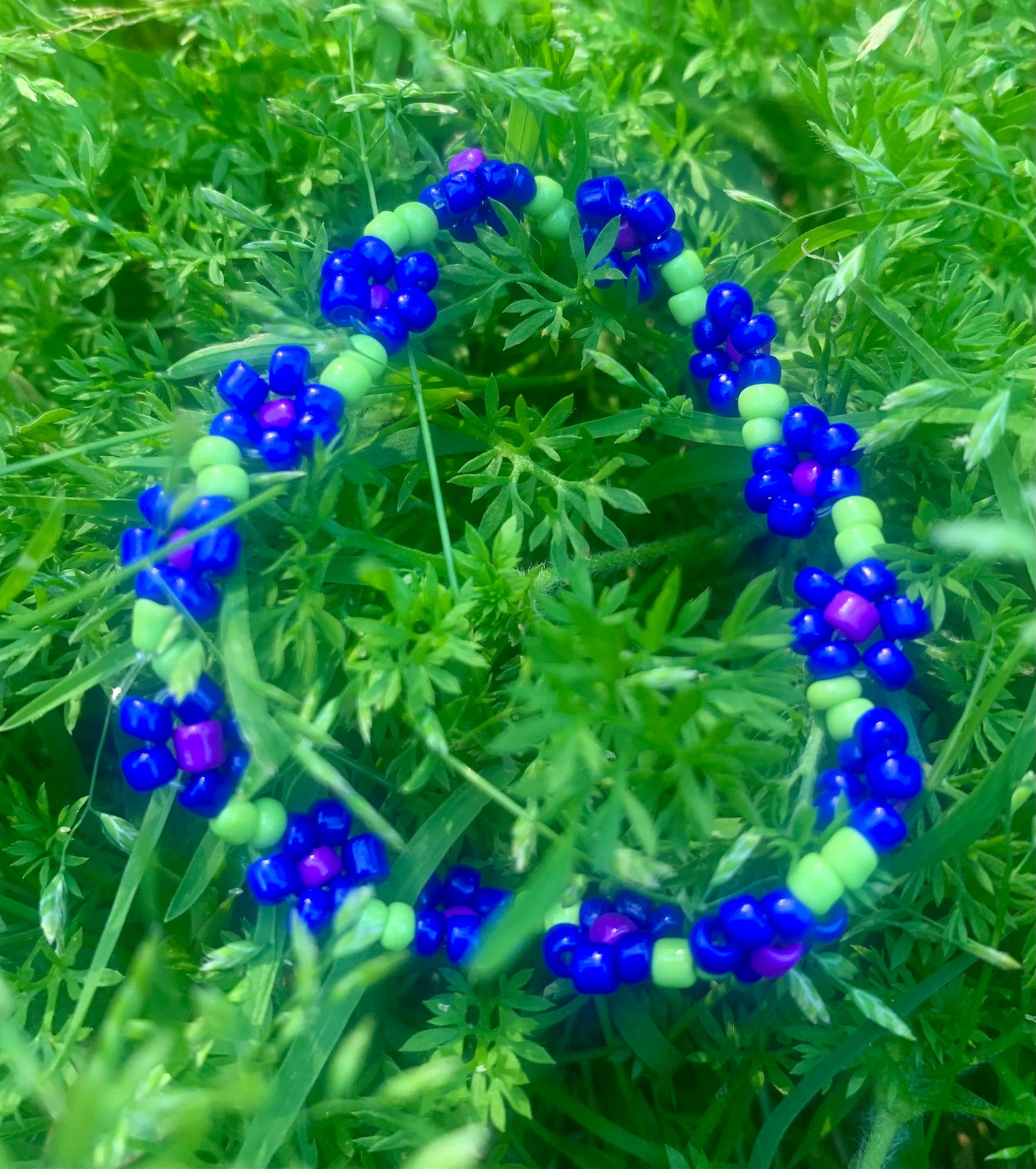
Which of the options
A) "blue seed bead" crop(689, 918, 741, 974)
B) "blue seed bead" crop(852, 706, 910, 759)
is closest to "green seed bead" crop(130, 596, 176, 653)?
"blue seed bead" crop(689, 918, 741, 974)

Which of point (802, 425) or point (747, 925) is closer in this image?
point (747, 925)

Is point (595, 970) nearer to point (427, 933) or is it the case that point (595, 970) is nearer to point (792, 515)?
point (427, 933)

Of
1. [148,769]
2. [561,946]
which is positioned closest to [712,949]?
[561,946]

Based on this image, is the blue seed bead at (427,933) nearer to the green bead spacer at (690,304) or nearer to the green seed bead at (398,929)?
the green seed bead at (398,929)

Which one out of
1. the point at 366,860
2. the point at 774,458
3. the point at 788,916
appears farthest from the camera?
the point at 774,458

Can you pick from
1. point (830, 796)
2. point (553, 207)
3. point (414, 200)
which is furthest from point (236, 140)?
point (830, 796)

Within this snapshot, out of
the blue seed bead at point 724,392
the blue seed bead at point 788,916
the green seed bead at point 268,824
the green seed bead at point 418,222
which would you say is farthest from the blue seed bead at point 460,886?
the green seed bead at point 418,222
